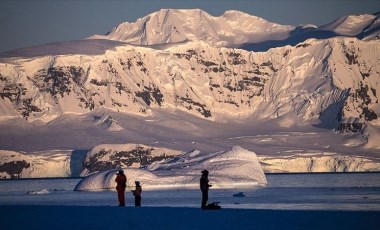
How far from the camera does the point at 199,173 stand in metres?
129

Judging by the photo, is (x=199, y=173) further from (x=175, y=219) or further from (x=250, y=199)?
(x=175, y=219)

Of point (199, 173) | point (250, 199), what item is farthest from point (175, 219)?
point (199, 173)

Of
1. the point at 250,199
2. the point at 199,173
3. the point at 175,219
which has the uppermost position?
the point at 175,219

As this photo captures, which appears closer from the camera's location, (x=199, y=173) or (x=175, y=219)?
(x=175, y=219)

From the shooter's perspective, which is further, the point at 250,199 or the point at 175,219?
the point at 250,199

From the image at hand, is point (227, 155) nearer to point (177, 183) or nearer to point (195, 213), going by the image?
point (177, 183)

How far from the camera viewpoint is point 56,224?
144ft

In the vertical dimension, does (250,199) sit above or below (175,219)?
below

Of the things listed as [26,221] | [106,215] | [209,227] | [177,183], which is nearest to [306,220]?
[209,227]

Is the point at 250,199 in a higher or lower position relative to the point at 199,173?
higher

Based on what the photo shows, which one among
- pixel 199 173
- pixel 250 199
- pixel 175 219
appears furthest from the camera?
pixel 199 173

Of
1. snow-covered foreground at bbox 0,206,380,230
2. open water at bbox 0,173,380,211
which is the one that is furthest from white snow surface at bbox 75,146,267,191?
snow-covered foreground at bbox 0,206,380,230

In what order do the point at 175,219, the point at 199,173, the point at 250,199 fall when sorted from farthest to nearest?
the point at 199,173
the point at 250,199
the point at 175,219

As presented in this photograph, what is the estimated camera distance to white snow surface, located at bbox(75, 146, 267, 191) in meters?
125
